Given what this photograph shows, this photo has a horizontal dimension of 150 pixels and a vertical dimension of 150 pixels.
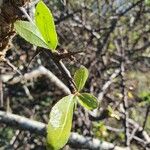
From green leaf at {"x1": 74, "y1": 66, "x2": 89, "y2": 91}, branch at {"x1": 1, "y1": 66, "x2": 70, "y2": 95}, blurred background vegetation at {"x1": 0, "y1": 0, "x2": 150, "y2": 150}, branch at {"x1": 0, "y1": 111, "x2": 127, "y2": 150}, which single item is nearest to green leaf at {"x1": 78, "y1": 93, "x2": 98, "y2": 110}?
green leaf at {"x1": 74, "y1": 66, "x2": 89, "y2": 91}

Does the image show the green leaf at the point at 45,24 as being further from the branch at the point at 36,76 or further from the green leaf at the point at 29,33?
the branch at the point at 36,76

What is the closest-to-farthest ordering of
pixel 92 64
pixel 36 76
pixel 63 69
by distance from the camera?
pixel 63 69 → pixel 36 76 → pixel 92 64

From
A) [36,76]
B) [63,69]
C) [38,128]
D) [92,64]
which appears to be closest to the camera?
[63,69]

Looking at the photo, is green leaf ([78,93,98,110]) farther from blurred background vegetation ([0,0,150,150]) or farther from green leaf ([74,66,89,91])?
blurred background vegetation ([0,0,150,150])

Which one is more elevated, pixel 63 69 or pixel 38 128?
pixel 63 69

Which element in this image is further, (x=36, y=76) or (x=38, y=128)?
(x=36, y=76)

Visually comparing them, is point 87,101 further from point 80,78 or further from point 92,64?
point 92,64

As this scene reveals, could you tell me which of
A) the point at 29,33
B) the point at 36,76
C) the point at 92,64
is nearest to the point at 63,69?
the point at 29,33
